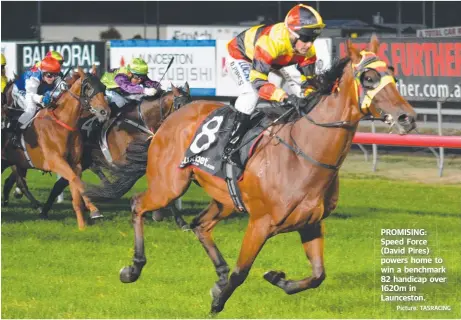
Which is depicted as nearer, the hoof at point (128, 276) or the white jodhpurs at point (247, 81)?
the white jodhpurs at point (247, 81)

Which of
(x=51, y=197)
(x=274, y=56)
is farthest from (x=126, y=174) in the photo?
(x=51, y=197)

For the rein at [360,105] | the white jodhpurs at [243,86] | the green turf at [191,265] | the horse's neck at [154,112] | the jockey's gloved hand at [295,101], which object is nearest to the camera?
the rein at [360,105]

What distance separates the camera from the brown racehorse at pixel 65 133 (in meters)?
12.4

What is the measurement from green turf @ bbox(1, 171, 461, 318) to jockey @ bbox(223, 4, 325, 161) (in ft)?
4.07

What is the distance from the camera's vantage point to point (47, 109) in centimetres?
1300

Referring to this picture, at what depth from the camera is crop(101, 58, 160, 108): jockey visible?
13250 mm

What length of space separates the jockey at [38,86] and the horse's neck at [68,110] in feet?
0.55

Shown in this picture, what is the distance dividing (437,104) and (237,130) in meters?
8.51

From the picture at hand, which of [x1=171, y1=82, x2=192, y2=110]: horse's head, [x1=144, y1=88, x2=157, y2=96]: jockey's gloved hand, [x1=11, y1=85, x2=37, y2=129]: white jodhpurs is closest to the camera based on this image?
[x1=171, y1=82, x2=192, y2=110]: horse's head

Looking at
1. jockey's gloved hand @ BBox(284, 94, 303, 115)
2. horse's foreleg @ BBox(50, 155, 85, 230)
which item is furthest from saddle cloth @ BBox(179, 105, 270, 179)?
horse's foreleg @ BBox(50, 155, 85, 230)

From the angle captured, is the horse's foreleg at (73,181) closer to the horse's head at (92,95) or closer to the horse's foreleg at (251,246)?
the horse's head at (92,95)

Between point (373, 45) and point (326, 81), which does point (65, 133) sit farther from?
→ point (373, 45)

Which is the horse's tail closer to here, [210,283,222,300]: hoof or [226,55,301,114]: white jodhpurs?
[226,55,301,114]: white jodhpurs

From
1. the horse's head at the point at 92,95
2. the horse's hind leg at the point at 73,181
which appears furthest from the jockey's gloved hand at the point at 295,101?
the horse's head at the point at 92,95
